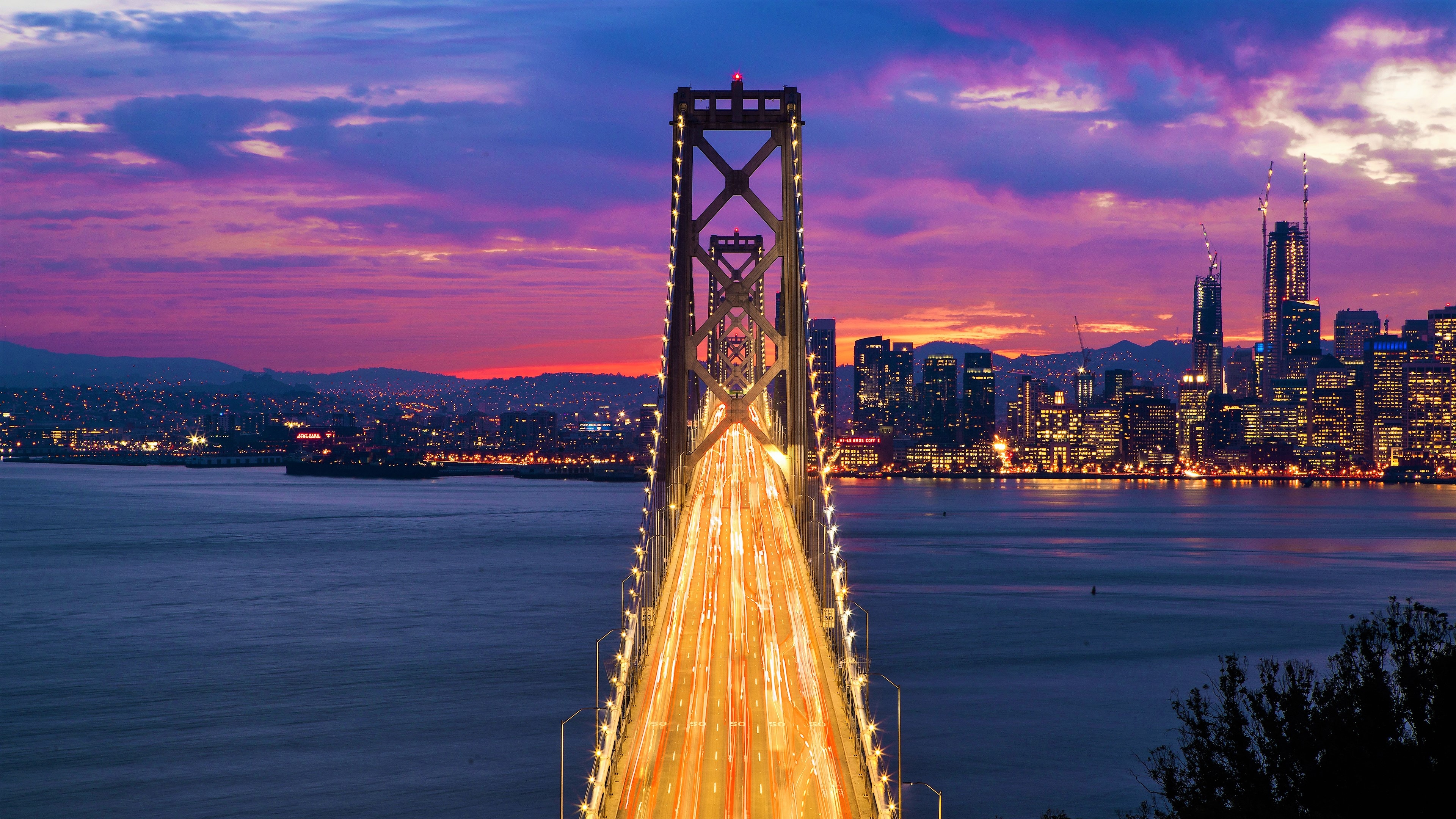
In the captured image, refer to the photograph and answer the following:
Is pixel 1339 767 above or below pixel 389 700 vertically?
above

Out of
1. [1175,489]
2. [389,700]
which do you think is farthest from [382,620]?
[1175,489]

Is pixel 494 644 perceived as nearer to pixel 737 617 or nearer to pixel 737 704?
pixel 737 617

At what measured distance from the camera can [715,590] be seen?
27.3 metres

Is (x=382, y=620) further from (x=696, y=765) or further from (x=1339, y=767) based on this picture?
(x=1339, y=767)

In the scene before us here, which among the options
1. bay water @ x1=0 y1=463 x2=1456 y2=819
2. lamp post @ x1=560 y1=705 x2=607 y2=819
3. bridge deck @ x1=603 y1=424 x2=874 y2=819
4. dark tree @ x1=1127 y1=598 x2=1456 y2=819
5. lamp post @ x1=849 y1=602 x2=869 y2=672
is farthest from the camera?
bay water @ x1=0 y1=463 x2=1456 y2=819

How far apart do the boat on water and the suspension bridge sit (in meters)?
148

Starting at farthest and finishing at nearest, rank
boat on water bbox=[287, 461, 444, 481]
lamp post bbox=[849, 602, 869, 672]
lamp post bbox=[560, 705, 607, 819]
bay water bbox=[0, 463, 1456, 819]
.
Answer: boat on water bbox=[287, 461, 444, 481], bay water bbox=[0, 463, 1456, 819], lamp post bbox=[849, 602, 869, 672], lamp post bbox=[560, 705, 607, 819]

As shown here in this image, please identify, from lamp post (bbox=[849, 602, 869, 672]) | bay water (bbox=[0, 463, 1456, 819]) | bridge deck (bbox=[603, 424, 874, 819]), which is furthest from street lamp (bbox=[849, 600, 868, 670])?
bay water (bbox=[0, 463, 1456, 819])

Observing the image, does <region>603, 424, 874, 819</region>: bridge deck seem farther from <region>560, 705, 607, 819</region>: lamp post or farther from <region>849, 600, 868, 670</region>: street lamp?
<region>560, 705, 607, 819</region>: lamp post

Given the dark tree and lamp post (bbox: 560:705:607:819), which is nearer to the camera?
the dark tree

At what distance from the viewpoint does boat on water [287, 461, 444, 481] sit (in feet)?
615

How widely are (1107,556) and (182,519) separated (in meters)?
62.7

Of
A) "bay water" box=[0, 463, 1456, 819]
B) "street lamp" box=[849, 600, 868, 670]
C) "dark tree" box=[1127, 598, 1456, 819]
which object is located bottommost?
"bay water" box=[0, 463, 1456, 819]

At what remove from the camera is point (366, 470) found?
190500 millimetres
